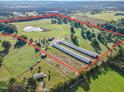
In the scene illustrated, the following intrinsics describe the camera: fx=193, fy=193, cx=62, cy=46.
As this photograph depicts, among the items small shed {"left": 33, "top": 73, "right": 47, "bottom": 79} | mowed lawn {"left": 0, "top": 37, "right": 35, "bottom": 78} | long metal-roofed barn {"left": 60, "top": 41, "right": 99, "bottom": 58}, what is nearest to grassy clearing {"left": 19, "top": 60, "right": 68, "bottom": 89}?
small shed {"left": 33, "top": 73, "right": 47, "bottom": 79}

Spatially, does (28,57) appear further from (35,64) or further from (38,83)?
(38,83)

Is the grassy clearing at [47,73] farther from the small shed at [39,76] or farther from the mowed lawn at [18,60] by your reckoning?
the mowed lawn at [18,60]

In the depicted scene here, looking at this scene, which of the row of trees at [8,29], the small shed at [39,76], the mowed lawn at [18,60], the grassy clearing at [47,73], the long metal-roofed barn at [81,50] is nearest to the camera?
the grassy clearing at [47,73]

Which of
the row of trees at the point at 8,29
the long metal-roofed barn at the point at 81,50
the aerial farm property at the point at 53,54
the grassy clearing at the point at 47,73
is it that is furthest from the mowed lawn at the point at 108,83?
the row of trees at the point at 8,29

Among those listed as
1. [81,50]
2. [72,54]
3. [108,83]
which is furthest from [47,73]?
[81,50]

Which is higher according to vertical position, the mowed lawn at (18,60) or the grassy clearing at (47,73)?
the mowed lawn at (18,60)

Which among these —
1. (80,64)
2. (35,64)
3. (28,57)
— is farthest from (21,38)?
(80,64)

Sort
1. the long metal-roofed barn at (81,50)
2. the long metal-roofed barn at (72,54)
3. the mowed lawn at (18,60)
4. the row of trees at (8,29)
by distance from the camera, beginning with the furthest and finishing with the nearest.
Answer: the row of trees at (8,29) < the long metal-roofed barn at (81,50) < the long metal-roofed barn at (72,54) < the mowed lawn at (18,60)

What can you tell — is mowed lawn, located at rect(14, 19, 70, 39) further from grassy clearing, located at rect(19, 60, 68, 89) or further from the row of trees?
grassy clearing, located at rect(19, 60, 68, 89)
